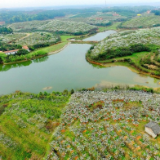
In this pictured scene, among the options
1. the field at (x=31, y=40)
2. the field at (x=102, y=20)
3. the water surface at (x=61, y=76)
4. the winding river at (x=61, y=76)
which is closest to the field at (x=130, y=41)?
the water surface at (x=61, y=76)

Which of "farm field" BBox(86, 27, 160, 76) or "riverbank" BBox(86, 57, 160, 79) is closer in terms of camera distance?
"riverbank" BBox(86, 57, 160, 79)

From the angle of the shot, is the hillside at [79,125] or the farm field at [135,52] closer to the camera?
the hillside at [79,125]

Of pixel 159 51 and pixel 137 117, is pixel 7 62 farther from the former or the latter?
pixel 159 51

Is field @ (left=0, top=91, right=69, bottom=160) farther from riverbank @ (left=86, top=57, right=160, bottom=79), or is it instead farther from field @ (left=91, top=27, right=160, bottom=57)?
field @ (left=91, top=27, right=160, bottom=57)

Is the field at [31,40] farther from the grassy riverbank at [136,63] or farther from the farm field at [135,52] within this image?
the grassy riverbank at [136,63]

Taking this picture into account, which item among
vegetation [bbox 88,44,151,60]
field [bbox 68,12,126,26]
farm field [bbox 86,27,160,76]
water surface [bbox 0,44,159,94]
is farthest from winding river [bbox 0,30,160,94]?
field [bbox 68,12,126,26]

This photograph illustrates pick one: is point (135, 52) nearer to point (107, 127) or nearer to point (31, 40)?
point (107, 127)

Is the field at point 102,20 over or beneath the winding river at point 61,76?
over
